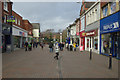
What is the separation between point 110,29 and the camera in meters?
11.9

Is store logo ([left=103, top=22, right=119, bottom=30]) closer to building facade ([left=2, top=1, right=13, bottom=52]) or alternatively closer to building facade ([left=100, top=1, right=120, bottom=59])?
building facade ([left=100, top=1, right=120, bottom=59])

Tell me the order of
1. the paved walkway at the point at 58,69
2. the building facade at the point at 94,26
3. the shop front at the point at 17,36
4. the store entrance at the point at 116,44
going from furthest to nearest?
the shop front at the point at 17,36 < the building facade at the point at 94,26 < the store entrance at the point at 116,44 < the paved walkway at the point at 58,69

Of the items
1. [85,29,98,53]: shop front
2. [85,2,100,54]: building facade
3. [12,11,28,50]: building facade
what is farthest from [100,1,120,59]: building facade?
[12,11,28,50]: building facade

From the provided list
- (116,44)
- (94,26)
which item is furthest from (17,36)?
(116,44)

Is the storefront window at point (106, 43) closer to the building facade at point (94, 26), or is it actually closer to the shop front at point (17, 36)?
the building facade at point (94, 26)

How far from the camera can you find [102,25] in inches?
553

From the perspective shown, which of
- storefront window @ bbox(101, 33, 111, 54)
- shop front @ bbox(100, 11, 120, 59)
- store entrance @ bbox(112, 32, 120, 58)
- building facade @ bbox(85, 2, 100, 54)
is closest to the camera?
store entrance @ bbox(112, 32, 120, 58)

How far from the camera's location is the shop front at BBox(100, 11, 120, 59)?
10836 mm

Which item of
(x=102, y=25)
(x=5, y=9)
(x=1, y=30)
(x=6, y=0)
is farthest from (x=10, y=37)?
(x=102, y=25)

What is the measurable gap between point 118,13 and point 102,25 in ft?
11.7

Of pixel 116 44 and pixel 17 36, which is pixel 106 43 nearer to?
pixel 116 44

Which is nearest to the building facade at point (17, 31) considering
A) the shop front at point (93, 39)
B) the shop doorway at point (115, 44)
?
the shop front at point (93, 39)

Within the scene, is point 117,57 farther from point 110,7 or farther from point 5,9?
point 5,9

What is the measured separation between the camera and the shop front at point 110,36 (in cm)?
1084
